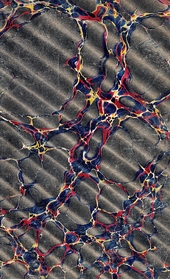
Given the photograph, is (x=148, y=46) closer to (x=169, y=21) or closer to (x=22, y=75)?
(x=169, y=21)

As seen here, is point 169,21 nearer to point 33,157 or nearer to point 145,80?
point 145,80

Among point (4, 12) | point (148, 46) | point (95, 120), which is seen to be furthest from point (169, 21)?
point (4, 12)

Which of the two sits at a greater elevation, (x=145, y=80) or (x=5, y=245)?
(x=145, y=80)

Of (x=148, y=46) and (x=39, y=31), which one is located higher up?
(x=148, y=46)

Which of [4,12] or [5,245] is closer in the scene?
[4,12]

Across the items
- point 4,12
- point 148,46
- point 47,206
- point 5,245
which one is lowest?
point 5,245

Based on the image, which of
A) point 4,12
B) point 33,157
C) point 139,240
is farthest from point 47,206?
point 4,12
